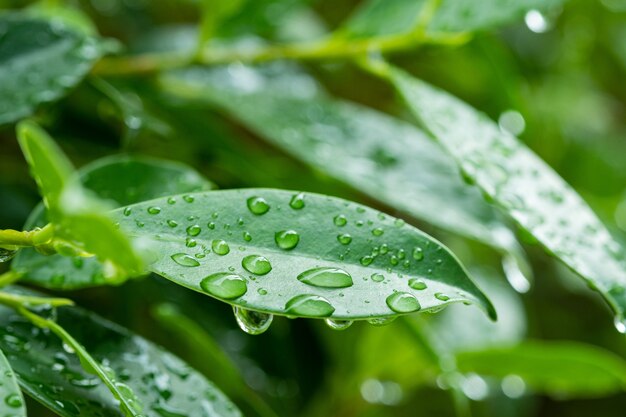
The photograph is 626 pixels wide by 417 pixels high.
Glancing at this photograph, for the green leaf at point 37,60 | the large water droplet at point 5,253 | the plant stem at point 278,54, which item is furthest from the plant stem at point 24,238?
the plant stem at point 278,54

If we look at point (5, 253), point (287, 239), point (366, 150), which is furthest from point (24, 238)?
point (366, 150)

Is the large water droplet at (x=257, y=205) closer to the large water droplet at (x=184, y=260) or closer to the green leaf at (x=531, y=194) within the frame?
the large water droplet at (x=184, y=260)

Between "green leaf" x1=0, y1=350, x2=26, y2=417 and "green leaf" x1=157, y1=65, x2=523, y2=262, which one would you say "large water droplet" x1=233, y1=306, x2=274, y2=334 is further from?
"green leaf" x1=157, y1=65, x2=523, y2=262

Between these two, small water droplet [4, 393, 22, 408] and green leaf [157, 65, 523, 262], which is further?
green leaf [157, 65, 523, 262]

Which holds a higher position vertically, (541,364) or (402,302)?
(541,364)

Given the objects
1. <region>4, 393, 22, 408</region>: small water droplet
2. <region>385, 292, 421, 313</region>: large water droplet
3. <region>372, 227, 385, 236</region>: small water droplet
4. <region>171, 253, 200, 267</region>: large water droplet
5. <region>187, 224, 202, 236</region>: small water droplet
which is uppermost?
<region>372, 227, 385, 236</region>: small water droplet

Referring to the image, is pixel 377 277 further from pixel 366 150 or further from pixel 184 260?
pixel 366 150

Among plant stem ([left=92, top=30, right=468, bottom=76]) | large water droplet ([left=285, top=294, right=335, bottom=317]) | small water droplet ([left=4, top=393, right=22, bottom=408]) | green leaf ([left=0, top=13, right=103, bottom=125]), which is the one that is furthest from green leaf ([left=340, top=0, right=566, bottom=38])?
small water droplet ([left=4, top=393, right=22, bottom=408])
